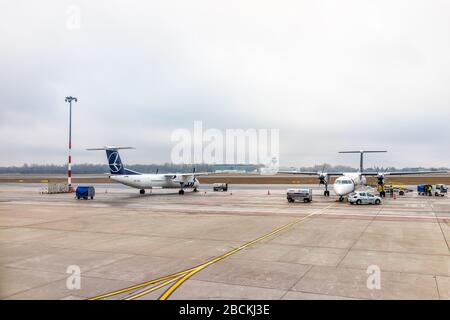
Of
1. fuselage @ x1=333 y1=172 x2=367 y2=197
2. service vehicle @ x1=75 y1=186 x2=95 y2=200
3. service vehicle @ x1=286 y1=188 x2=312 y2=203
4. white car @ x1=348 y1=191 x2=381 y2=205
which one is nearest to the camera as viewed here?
white car @ x1=348 y1=191 x2=381 y2=205

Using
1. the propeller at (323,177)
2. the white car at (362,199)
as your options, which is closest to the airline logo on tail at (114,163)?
the propeller at (323,177)

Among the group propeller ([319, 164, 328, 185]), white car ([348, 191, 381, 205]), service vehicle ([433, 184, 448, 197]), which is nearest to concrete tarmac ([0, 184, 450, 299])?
white car ([348, 191, 381, 205])

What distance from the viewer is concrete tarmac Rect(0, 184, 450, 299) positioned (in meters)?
11.1

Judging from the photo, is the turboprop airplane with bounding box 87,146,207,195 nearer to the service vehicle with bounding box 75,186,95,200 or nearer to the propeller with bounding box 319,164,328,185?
the service vehicle with bounding box 75,186,95,200

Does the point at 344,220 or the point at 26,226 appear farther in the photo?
the point at 344,220

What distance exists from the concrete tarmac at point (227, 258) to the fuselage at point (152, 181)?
27.8 m

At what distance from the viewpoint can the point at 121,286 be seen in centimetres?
1144

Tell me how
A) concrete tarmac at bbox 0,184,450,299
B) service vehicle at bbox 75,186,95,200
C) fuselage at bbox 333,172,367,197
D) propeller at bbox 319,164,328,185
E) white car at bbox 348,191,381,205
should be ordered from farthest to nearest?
propeller at bbox 319,164,328,185, service vehicle at bbox 75,186,95,200, fuselage at bbox 333,172,367,197, white car at bbox 348,191,381,205, concrete tarmac at bbox 0,184,450,299

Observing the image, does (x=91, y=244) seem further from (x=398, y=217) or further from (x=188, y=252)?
(x=398, y=217)

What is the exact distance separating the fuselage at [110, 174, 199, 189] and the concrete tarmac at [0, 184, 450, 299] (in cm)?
2785

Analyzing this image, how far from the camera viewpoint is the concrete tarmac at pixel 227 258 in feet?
36.4

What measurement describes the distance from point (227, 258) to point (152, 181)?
43.5m
